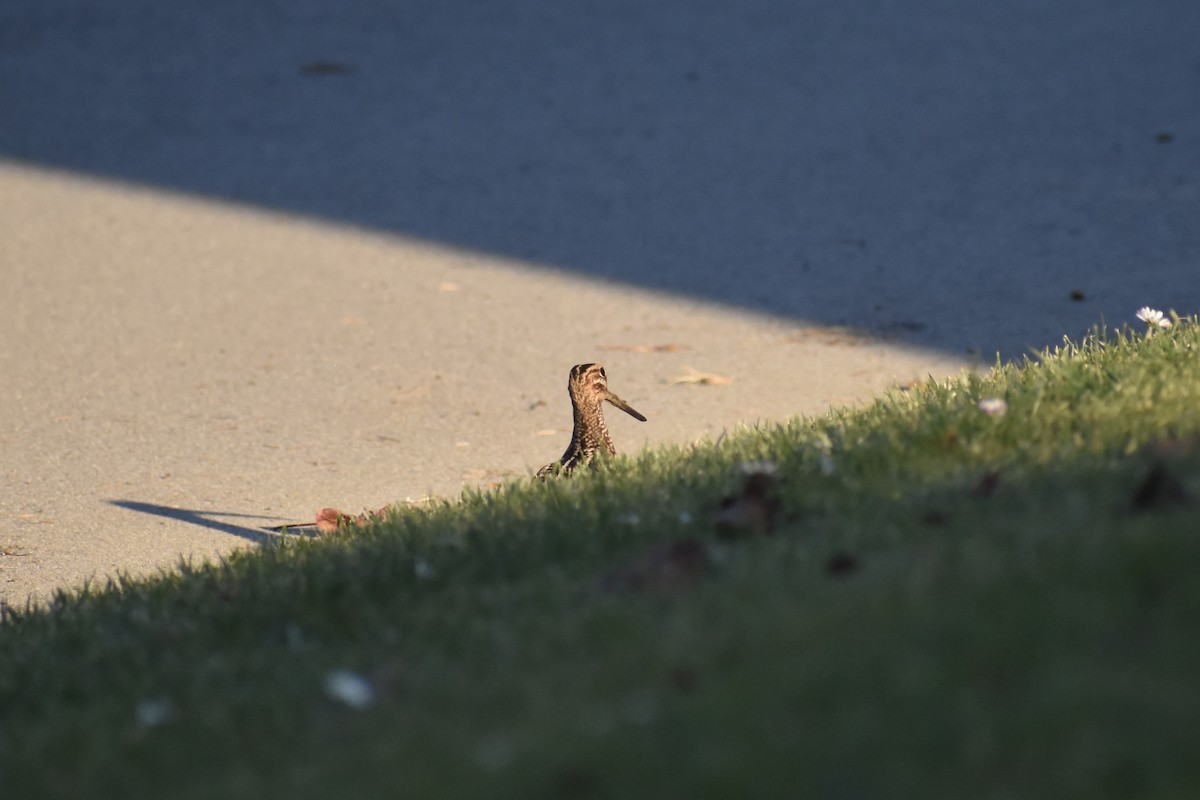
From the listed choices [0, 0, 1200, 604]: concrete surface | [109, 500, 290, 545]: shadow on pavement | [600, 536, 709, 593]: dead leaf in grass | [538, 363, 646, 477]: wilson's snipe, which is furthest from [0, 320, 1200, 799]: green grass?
[0, 0, 1200, 604]: concrete surface

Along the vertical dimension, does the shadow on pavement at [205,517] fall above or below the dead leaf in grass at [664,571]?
below

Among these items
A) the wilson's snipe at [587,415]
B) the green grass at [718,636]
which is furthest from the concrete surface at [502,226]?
the green grass at [718,636]

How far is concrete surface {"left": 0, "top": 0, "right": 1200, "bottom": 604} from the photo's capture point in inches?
266

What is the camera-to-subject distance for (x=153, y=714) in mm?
3357

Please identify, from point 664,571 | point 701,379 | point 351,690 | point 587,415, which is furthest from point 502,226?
point 351,690

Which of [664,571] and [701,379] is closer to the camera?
[664,571]

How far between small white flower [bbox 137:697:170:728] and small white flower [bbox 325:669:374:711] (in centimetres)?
33

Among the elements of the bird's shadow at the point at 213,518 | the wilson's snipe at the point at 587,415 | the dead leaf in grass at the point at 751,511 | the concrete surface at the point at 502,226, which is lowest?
the bird's shadow at the point at 213,518

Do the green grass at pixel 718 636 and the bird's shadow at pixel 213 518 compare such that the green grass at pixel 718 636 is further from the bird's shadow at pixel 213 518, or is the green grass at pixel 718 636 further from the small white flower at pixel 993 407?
the bird's shadow at pixel 213 518

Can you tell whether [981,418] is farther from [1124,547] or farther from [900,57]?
[900,57]

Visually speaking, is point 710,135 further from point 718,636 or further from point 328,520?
point 718,636

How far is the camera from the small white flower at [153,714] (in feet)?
10.9

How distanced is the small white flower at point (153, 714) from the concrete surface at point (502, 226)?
198cm

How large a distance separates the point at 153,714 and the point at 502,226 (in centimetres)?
615
